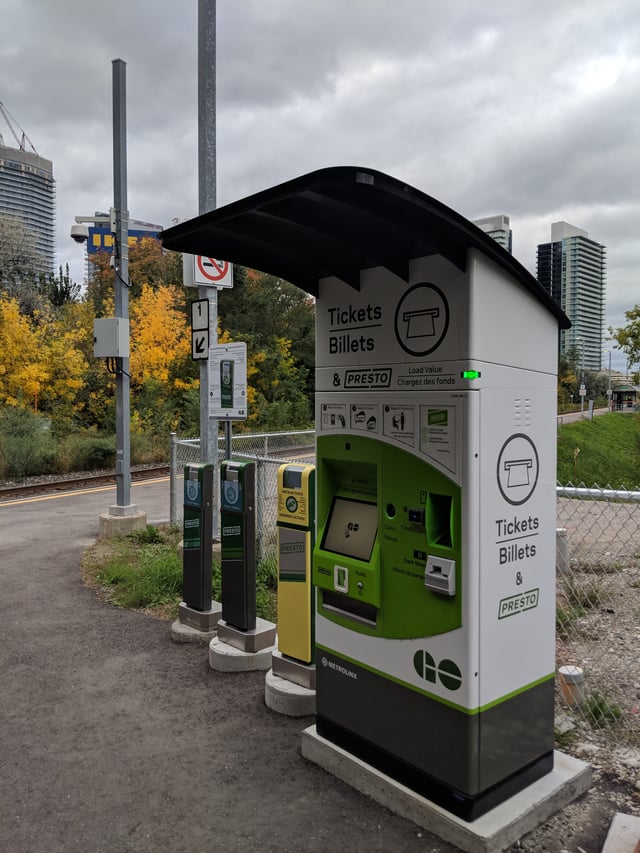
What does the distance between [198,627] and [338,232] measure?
11.8 ft

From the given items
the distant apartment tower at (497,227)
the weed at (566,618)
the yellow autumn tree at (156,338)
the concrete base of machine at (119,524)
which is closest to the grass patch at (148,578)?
the concrete base of machine at (119,524)

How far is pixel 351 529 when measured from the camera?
3.42 metres

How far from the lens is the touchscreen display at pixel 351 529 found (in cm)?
331

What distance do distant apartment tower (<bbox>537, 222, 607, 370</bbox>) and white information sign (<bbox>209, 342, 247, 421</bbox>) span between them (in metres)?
2.93

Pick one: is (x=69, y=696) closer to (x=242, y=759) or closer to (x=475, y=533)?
(x=242, y=759)

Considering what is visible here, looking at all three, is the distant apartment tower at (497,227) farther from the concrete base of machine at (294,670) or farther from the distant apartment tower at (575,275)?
the concrete base of machine at (294,670)

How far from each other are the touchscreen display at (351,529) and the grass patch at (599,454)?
67.6ft

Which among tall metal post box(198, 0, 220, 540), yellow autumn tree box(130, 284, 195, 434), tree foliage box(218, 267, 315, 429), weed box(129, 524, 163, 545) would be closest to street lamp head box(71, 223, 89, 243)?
tall metal post box(198, 0, 220, 540)

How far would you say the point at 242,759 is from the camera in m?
3.59

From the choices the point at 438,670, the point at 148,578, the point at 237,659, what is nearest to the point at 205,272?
the point at 148,578

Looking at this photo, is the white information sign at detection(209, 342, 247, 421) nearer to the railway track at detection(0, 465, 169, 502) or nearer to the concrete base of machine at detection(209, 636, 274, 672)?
the concrete base of machine at detection(209, 636, 274, 672)

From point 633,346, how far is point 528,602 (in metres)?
24.3

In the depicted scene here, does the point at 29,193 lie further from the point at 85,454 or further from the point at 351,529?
the point at 351,529

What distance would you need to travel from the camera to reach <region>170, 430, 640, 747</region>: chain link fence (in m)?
3.85
